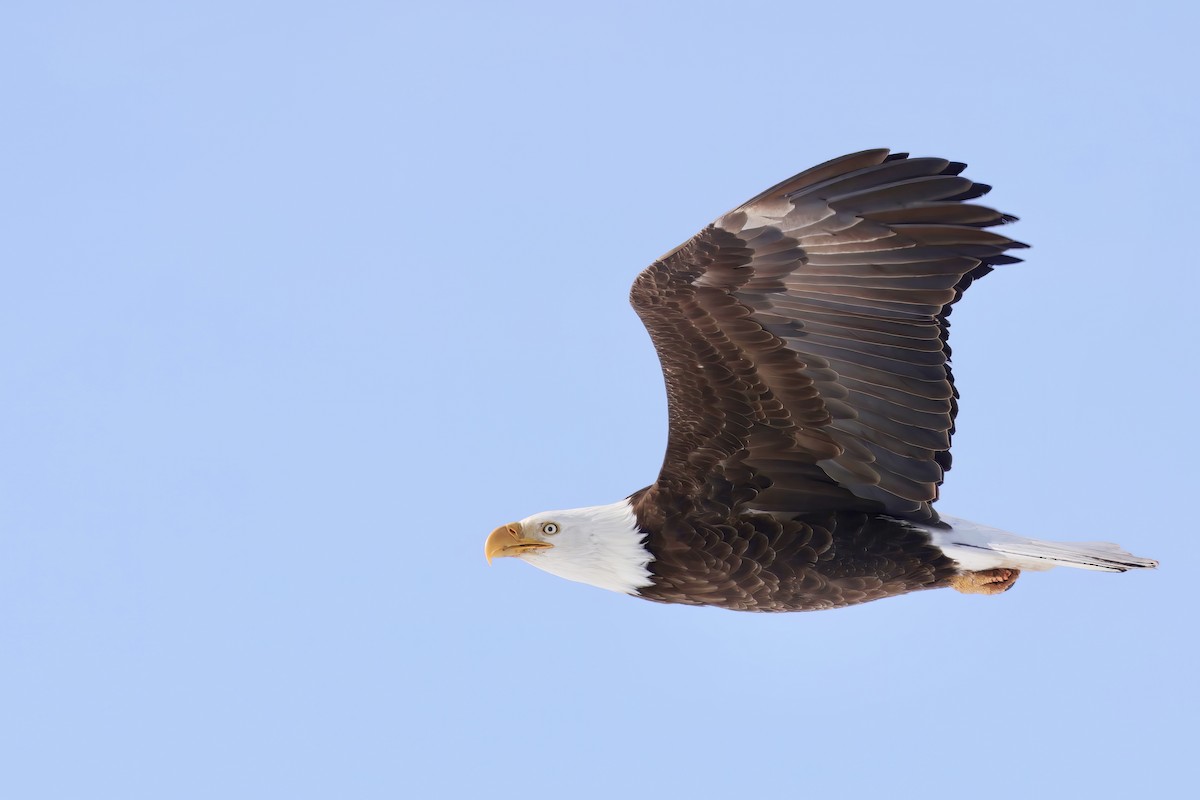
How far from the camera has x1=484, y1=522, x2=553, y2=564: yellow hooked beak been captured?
8820 millimetres

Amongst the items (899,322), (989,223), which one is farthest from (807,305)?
(989,223)

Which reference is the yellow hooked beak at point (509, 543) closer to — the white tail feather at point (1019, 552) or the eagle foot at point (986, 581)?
the white tail feather at point (1019, 552)

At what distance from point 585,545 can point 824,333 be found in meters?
1.82

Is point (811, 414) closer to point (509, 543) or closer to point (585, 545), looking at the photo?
point (585, 545)

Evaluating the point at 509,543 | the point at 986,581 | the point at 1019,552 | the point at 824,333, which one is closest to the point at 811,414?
the point at 824,333

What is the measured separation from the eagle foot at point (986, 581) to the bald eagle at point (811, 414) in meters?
0.02

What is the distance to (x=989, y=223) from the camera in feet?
25.0

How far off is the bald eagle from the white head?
11mm

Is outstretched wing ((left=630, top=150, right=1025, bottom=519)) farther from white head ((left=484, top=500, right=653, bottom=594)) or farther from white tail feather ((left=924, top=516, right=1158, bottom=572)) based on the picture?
white head ((left=484, top=500, right=653, bottom=594))

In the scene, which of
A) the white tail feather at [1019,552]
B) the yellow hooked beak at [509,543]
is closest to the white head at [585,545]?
the yellow hooked beak at [509,543]

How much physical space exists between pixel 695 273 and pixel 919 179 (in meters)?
1.18

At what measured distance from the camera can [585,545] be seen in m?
8.71

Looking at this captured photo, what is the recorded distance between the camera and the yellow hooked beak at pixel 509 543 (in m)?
8.82

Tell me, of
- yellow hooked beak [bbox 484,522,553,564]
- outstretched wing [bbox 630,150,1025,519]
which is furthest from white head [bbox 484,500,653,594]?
outstretched wing [bbox 630,150,1025,519]
